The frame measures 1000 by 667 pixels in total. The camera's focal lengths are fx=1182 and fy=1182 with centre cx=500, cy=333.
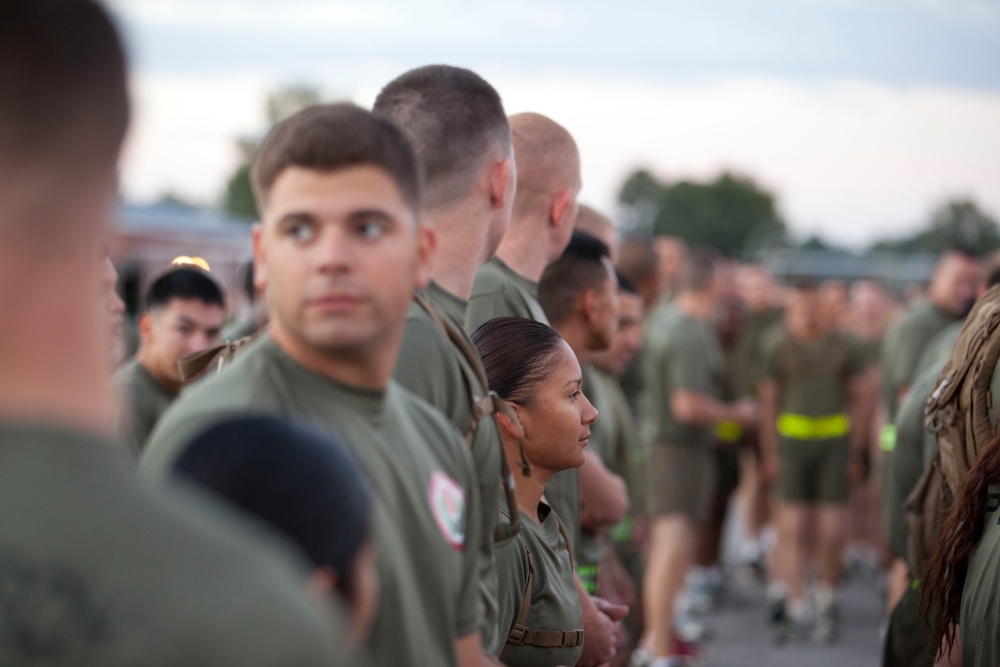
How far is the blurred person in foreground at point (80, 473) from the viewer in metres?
1.00

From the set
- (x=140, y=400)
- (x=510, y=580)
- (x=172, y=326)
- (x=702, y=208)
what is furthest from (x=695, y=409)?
(x=702, y=208)

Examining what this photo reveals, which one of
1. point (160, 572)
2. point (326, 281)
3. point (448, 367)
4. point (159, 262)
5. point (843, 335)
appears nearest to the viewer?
point (160, 572)

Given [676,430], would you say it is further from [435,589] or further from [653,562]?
[435,589]

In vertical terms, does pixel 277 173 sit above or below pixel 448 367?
above

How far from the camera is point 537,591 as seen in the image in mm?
3205

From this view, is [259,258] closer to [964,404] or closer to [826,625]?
[964,404]

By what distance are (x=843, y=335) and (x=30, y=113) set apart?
943 cm

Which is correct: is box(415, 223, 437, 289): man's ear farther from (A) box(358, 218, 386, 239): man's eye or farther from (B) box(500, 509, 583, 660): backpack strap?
(B) box(500, 509, 583, 660): backpack strap

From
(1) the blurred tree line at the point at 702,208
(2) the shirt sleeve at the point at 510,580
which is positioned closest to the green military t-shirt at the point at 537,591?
(2) the shirt sleeve at the point at 510,580

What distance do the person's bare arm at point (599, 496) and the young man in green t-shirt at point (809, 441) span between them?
16.2 ft

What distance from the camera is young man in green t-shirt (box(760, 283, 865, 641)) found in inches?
360

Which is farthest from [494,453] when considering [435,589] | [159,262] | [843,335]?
[159,262]

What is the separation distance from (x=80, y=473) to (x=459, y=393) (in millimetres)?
1463

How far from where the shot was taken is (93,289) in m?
1.20
